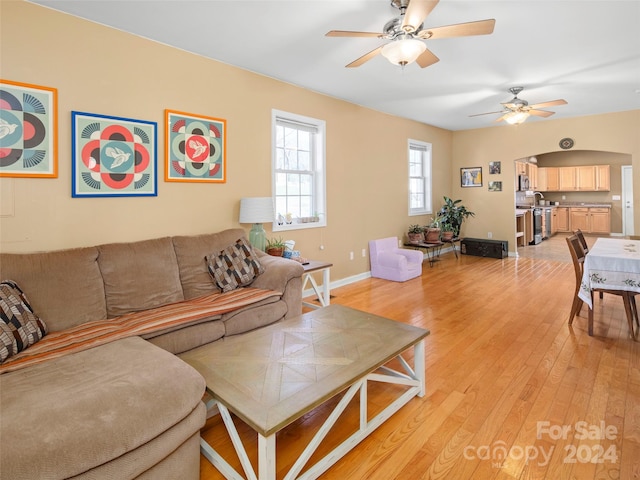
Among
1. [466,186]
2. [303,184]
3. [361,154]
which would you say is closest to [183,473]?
[303,184]

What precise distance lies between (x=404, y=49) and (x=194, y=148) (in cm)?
216

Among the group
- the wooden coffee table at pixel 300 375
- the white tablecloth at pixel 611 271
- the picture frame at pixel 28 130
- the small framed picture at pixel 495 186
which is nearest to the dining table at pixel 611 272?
the white tablecloth at pixel 611 271

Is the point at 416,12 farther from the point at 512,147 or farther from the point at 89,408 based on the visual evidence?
the point at 512,147

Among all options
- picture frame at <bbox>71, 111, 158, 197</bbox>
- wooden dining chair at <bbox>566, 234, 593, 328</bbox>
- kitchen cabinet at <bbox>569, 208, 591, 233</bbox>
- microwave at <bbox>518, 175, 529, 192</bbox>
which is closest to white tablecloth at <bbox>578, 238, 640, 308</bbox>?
wooden dining chair at <bbox>566, 234, 593, 328</bbox>

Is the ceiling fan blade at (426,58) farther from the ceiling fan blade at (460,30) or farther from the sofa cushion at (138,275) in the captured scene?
the sofa cushion at (138,275)

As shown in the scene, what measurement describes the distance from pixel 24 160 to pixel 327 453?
284 cm

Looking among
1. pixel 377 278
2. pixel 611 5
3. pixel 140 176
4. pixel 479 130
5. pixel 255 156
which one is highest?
pixel 479 130

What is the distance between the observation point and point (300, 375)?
5.82 ft

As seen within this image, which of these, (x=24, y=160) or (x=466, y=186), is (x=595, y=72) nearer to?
(x=466, y=186)

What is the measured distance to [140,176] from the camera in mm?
3135

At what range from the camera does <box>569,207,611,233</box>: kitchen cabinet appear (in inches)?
380

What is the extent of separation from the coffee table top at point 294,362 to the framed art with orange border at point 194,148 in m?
1.89

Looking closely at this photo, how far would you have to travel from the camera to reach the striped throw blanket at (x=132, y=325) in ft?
6.38

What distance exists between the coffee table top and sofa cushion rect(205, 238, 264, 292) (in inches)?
33.1
